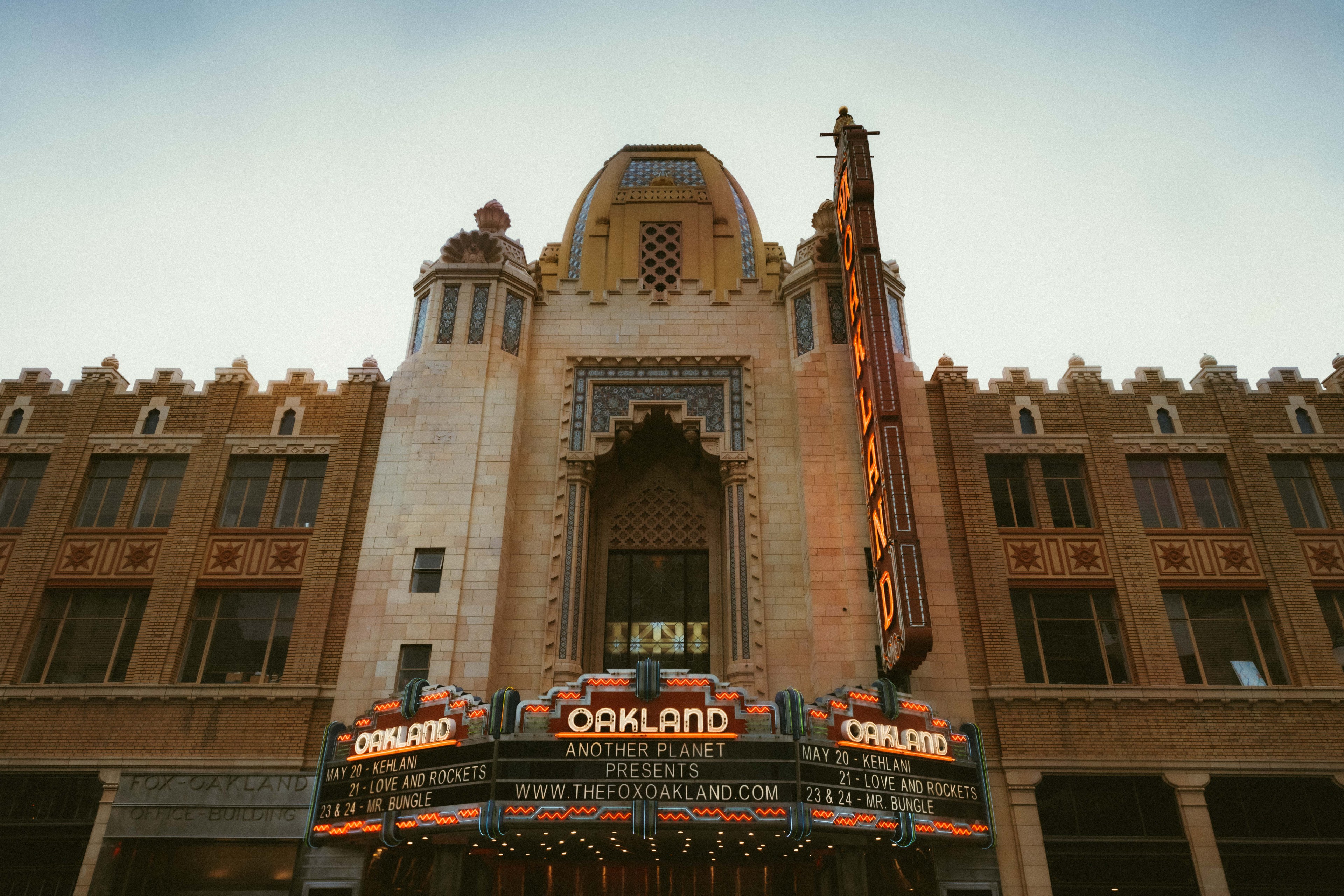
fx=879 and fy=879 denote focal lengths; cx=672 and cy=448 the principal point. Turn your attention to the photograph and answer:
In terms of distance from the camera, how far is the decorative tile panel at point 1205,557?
2055 centimetres

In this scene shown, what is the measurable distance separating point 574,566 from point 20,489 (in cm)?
1433

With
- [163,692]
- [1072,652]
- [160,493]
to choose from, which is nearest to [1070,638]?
[1072,652]

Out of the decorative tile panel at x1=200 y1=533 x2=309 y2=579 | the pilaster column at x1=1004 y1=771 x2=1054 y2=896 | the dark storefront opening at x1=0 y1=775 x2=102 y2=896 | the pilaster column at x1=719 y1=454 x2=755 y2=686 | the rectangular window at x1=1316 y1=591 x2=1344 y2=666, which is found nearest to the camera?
the pilaster column at x1=1004 y1=771 x2=1054 y2=896

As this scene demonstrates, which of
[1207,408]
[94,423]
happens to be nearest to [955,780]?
[1207,408]

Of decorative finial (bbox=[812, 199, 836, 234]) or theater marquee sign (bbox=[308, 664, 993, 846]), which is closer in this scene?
theater marquee sign (bbox=[308, 664, 993, 846])

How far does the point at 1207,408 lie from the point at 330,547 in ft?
72.0

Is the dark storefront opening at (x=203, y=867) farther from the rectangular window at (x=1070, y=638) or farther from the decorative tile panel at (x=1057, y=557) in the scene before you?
the decorative tile panel at (x=1057, y=557)

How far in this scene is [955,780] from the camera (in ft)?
53.6

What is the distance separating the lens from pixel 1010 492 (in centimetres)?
2152

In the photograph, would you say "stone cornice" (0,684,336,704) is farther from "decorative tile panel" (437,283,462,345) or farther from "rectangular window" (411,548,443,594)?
"decorative tile panel" (437,283,462,345)

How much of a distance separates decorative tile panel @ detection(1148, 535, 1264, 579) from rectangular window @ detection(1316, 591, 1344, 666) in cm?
161

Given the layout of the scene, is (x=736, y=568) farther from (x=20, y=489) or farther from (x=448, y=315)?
(x=20, y=489)

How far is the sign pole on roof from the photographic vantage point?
1628 cm

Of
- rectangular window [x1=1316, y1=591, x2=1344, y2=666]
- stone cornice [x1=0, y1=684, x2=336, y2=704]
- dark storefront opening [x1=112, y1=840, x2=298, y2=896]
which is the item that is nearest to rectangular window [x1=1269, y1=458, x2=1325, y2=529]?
rectangular window [x1=1316, y1=591, x2=1344, y2=666]
